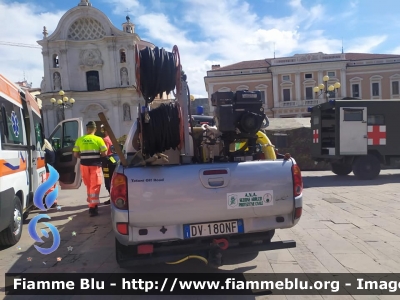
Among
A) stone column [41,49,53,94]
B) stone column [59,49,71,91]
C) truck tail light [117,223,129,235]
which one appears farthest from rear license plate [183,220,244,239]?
stone column [41,49,53,94]

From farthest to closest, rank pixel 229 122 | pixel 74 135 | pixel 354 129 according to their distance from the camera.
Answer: pixel 354 129 → pixel 74 135 → pixel 229 122

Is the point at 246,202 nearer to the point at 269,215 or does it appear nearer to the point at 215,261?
the point at 269,215

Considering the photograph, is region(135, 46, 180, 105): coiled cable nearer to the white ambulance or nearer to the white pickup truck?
the white pickup truck

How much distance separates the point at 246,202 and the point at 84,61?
4377 centimetres

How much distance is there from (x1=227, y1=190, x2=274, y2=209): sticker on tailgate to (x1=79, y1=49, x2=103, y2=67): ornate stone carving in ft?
141

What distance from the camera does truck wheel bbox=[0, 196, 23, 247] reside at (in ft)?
17.1

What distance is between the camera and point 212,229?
361cm

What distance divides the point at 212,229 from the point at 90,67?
43355 millimetres

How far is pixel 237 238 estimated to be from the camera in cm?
374

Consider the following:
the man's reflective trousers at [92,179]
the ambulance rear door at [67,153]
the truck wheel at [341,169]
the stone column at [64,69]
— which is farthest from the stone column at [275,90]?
the man's reflective trousers at [92,179]

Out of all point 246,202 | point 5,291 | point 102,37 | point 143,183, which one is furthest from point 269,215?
point 102,37

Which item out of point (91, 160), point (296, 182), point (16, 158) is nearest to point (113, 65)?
point (91, 160)

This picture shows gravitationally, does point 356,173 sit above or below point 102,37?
below

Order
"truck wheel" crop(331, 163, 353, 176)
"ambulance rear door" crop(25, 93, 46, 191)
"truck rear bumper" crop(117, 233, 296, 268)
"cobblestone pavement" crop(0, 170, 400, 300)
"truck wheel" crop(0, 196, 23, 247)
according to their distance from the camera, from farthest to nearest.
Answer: "truck wheel" crop(331, 163, 353, 176)
"ambulance rear door" crop(25, 93, 46, 191)
"truck wheel" crop(0, 196, 23, 247)
"cobblestone pavement" crop(0, 170, 400, 300)
"truck rear bumper" crop(117, 233, 296, 268)
